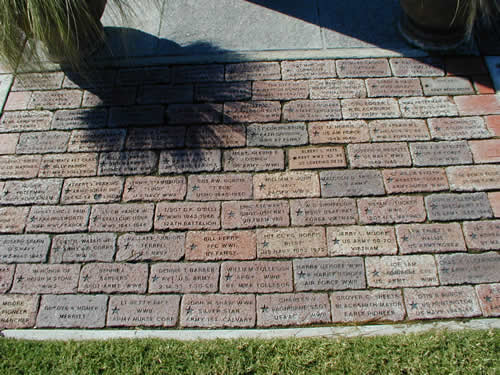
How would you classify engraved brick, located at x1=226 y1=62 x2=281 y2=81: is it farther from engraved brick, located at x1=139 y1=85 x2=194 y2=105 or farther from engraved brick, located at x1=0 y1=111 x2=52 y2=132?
engraved brick, located at x1=0 y1=111 x2=52 y2=132

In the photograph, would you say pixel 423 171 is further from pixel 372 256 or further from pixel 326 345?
pixel 326 345

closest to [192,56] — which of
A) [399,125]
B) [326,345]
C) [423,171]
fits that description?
[399,125]

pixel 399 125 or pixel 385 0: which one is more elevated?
pixel 385 0

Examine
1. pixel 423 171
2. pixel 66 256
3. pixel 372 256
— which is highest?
pixel 423 171

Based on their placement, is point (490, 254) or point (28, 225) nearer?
point (490, 254)

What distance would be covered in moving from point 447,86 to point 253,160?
179 centimetres

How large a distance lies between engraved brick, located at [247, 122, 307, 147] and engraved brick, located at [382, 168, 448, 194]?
70 centimetres

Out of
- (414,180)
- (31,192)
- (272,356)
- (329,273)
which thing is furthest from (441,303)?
(31,192)

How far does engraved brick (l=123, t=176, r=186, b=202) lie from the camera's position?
289 cm

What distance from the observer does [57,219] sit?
2.85 meters

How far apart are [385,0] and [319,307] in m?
3.22

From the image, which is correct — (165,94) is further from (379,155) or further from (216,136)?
(379,155)

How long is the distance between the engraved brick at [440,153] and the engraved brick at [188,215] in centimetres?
158

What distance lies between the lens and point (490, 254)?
2.61 meters
